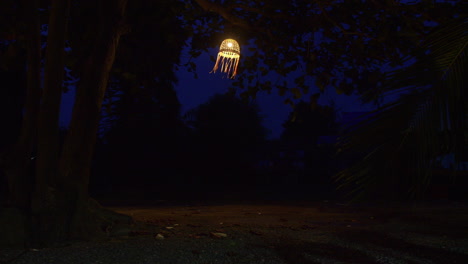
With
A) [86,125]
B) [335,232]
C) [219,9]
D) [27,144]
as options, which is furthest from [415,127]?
[27,144]

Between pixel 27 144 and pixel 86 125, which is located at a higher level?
pixel 86 125

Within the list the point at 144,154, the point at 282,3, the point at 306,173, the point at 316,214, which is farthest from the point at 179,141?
the point at 282,3

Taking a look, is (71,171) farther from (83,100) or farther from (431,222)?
(431,222)

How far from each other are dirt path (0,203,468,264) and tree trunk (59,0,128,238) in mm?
632

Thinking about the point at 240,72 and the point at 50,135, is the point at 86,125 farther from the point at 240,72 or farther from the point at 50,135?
the point at 240,72

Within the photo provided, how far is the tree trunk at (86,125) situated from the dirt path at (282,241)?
0.63m

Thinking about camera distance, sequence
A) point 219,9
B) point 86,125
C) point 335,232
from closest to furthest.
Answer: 1. point 86,125
2. point 335,232
3. point 219,9

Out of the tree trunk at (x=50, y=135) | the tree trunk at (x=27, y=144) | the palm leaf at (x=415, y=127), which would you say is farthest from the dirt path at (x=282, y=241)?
the palm leaf at (x=415, y=127)

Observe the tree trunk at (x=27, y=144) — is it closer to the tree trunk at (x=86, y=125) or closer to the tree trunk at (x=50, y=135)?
the tree trunk at (x=50, y=135)

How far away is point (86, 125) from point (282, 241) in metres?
3.60

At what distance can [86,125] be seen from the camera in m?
6.39

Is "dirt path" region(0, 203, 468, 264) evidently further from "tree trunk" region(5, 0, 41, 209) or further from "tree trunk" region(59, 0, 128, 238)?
"tree trunk" region(5, 0, 41, 209)

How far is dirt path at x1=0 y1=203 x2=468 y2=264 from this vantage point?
4.77 meters

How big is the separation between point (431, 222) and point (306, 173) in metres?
14.2
